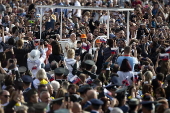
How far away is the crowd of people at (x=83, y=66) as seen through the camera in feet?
37.3

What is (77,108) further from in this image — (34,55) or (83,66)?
(34,55)

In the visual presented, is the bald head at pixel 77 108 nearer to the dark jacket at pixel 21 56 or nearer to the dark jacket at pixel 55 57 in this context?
the dark jacket at pixel 55 57

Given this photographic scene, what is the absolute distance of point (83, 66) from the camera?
14.6 m

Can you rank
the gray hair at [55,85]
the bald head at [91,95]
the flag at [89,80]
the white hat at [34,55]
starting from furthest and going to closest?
the white hat at [34,55] < the flag at [89,80] < the gray hair at [55,85] < the bald head at [91,95]

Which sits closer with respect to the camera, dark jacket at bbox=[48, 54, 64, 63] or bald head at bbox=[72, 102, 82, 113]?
bald head at bbox=[72, 102, 82, 113]

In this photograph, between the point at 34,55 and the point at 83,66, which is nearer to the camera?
the point at 83,66

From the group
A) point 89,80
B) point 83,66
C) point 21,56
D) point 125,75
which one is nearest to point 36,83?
point 89,80

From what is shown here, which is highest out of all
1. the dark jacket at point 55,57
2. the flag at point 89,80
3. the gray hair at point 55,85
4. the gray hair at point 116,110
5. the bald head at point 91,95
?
the bald head at point 91,95

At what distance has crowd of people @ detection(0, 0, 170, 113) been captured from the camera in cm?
1138

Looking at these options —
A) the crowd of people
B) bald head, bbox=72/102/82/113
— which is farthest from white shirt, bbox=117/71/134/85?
bald head, bbox=72/102/82/113

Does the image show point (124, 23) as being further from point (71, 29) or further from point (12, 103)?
point (12, 103)

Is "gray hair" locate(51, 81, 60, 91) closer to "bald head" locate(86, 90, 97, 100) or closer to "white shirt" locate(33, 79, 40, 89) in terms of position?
"white shirt" locate(33, 79, 40, 89)

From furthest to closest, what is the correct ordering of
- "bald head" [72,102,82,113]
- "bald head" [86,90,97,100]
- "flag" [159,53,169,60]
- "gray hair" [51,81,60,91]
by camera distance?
"flag" [159,53,169,60]
"gray hair" [51,81,60,91]
"bald head" [86,90,97,100]
"bald head" [72,102,82,113]

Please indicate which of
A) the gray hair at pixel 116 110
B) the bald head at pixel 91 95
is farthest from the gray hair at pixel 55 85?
the gray hair at pixel 116 110
